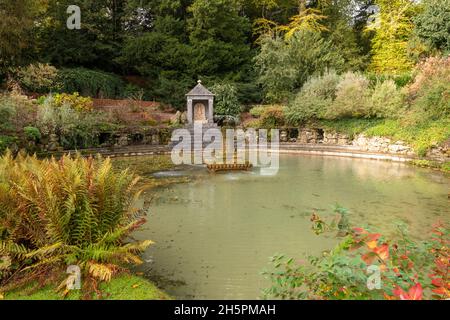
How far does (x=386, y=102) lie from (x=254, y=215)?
13921 mm

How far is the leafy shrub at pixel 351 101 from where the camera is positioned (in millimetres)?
18781

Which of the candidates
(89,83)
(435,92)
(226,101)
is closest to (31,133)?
(89,83)

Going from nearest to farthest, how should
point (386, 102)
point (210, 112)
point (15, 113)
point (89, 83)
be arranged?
point (15, 113) < point (386, 102) < point (210, 112) < point (89, 83)

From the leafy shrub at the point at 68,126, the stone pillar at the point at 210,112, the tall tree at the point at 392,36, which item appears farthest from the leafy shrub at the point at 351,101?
the leafy shrub at the point at 68,126

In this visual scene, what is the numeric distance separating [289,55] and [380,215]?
19120 millimetres

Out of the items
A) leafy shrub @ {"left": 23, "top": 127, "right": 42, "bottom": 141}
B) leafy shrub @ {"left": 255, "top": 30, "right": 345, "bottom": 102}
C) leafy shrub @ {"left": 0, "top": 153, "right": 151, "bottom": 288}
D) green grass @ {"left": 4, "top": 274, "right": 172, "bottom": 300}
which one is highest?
leafy shrub @ {"left": 255, "top": 30, "right": 345, "bottom": 102}

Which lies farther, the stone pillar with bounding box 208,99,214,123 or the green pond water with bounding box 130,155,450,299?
the stone pillar with bounding box 208,99,214,123

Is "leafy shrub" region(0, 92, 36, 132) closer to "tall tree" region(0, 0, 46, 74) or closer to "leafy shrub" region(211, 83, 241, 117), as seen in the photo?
"tall tree" region(0, 0, 46, 74)

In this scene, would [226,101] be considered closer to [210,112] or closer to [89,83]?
[210,112]

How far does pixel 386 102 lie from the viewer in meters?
18.2

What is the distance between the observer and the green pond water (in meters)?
4.74

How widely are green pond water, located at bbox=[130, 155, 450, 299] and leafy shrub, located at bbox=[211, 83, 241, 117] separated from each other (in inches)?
464

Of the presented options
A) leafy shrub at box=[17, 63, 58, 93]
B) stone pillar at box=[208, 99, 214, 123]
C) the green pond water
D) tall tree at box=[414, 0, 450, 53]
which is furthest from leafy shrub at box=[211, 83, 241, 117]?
tall tree at box=[414, 0, 450, 53]
